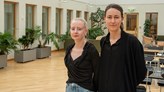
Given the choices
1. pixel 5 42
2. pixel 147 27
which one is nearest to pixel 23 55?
pixel 5 42

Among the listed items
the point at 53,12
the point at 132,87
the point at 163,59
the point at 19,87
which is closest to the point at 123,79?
the point at 132,87

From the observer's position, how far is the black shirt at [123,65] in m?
1.69

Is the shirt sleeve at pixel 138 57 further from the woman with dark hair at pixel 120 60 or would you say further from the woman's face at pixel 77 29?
the woman's face at pixel 77 29

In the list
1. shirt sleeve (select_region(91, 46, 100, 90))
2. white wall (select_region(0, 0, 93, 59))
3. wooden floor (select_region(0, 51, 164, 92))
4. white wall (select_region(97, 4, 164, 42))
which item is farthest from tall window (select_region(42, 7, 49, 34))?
shirt sleeve (select_region(91, 46, 100, 90))

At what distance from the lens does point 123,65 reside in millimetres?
1687

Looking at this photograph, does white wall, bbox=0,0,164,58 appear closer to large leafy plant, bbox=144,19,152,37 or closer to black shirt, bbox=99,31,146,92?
large leafy plant, bbox=144,19,152,37

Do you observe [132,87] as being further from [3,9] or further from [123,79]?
[3,9]

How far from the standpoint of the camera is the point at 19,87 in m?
6.43

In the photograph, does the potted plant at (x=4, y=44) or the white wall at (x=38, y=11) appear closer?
the potted plant at (x=4, y=44)

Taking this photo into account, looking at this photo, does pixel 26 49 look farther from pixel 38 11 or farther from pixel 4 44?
pixel 38 11

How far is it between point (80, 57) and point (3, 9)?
934 centimetres

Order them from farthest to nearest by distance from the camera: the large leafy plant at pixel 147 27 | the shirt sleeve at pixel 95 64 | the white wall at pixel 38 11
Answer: the large leafy plant at pixel 147 27, the white wall at pixel 38 11, the shirt sleeve at pixel 95 64

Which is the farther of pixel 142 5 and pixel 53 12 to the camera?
pixel 142 5

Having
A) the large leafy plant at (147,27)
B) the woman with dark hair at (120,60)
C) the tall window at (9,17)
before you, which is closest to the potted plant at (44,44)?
the tall window at (9,17)
